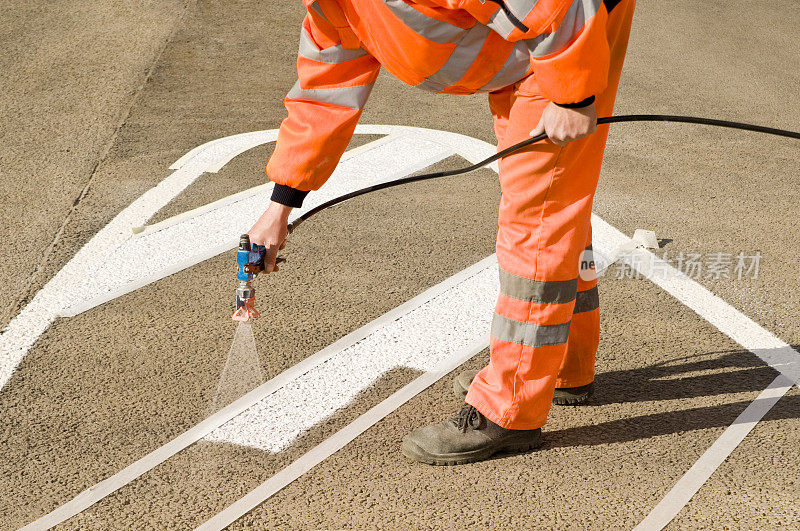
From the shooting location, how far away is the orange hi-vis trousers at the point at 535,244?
2904mm

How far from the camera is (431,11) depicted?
2.63m

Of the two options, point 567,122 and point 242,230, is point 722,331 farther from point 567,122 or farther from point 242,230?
point 242,230

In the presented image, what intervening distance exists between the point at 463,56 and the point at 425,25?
0.61 ft

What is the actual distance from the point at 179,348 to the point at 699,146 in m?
4.49

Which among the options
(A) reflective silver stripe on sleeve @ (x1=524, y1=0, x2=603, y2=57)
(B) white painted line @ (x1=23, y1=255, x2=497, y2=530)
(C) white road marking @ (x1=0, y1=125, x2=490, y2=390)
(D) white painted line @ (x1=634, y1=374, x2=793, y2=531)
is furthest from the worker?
(C) white road marking @ (x1=0, y1=125, x2=490, y2=390)

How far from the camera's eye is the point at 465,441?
3.23 m

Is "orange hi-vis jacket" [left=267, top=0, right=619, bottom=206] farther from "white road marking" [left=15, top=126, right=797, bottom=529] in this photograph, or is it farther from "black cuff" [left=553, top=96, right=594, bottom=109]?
"white road marking" [left=15, top=126, right=797, bottom=529]

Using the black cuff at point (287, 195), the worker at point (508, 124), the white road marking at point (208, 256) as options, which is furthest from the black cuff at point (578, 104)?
the white road marking at point (208, 256)

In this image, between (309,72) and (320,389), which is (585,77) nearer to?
(309,72)

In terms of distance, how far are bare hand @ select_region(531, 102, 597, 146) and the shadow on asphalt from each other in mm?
1297

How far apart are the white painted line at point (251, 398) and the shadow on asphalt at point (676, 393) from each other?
0.77m

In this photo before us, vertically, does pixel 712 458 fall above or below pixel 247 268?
below

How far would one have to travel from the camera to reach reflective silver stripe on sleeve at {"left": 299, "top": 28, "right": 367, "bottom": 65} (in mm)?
2939

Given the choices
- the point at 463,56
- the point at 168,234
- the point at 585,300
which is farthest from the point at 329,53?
the point at 168,234
